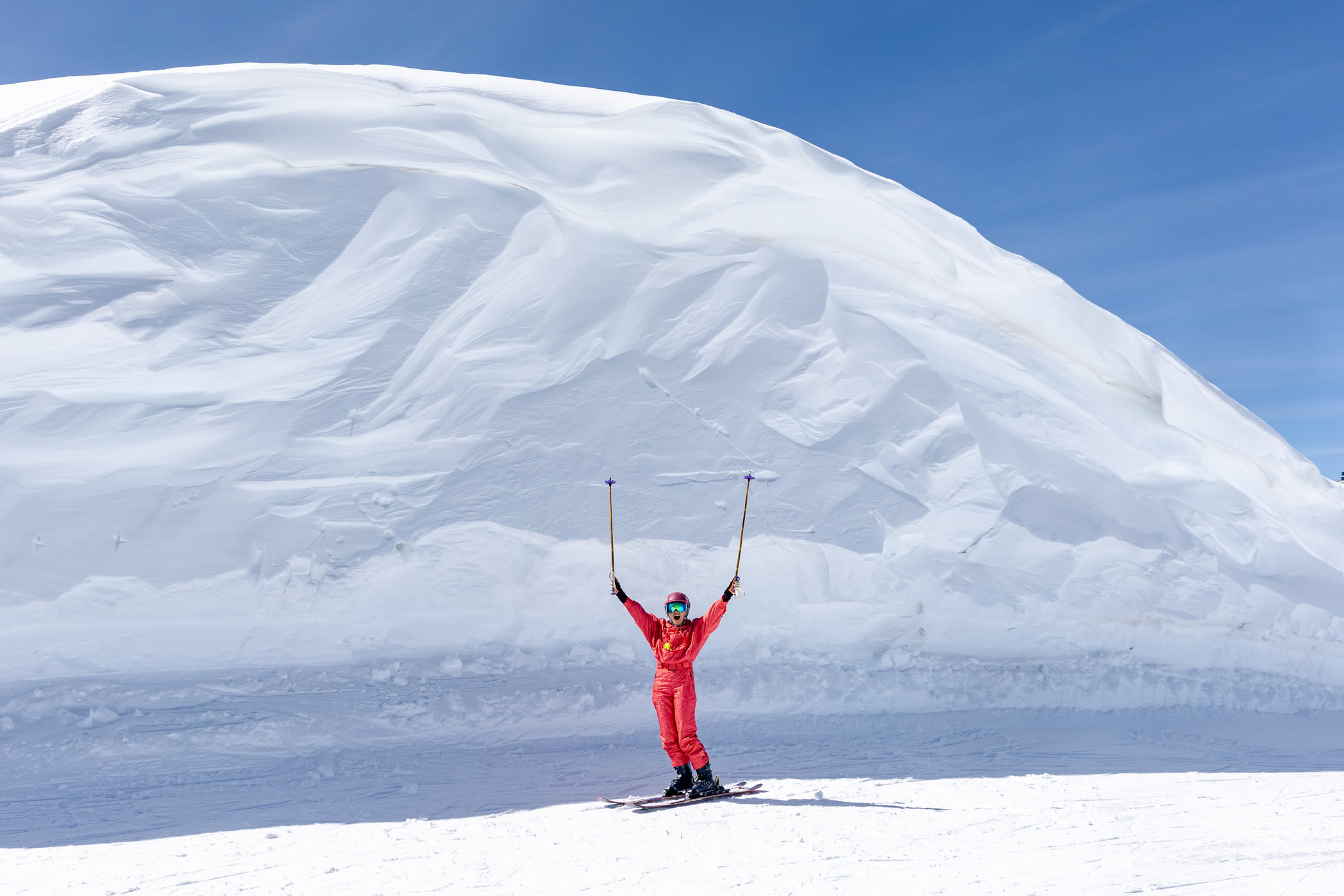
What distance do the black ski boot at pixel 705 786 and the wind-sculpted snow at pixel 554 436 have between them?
1564mm

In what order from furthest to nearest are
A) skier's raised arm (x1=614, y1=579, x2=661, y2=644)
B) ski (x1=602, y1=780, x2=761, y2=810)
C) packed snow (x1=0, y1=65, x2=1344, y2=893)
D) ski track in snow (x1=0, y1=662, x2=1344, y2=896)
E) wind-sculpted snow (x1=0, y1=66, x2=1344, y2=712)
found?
1. wind-sculpted snow (x1=0, y1=66, x2=1344, y2=712)
2. skier's raised arm (x1=614, y1=579, x2=661, y2=644)
3. ski (x1=602, y1=780, x2=761, y2=810)
4. packed snow (x1=0, y1=65, x2=1344, y2=893)
5. ski track in snow (x1=0, y1=662, x2=1344, y2=896)

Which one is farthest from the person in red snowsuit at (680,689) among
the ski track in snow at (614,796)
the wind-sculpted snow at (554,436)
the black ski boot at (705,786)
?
the wind-sculpted snow at (554,436)

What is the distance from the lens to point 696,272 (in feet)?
29.3

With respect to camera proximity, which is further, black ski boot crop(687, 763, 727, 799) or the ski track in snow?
black ski boot crop(687, 763, 727, 799)

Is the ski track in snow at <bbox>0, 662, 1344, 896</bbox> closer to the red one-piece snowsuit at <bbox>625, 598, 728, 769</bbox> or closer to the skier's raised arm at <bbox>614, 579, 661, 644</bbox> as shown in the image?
the red one-piece snowsuit at <bbox>625, 598, 728, 769</bbox>

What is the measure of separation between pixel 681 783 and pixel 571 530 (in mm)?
2699

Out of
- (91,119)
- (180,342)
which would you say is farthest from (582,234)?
(91,119)

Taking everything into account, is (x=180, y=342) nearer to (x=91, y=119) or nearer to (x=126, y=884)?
(x=91, y=119)

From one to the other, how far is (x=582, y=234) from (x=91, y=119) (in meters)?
5.22

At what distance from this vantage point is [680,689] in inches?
185

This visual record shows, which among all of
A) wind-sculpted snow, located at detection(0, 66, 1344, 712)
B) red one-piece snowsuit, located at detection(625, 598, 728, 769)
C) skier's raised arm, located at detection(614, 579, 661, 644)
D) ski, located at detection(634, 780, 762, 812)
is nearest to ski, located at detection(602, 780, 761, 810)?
ski, located at detection(634, 780, 762, 812)

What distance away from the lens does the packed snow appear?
4453 mm

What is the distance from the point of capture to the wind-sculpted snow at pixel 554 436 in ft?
20.9

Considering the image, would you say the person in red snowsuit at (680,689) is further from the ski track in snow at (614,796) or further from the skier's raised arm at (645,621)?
the ski track in snow at (614,796)
